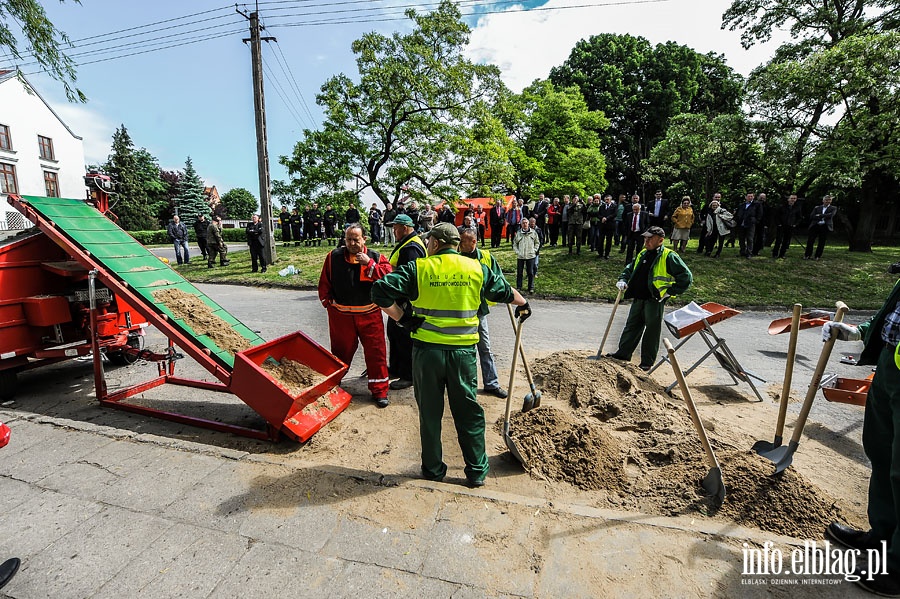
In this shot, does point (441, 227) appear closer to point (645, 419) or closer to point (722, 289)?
point (645, 419)

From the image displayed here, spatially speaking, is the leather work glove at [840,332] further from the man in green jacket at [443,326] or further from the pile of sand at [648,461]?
the man in green jacket at [443,326]

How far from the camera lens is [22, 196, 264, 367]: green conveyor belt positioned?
4.88 meters

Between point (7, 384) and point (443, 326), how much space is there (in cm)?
596

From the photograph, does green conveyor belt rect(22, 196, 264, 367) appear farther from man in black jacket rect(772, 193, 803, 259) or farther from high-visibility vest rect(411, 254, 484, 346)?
man in black jacket rect(772, 193, 803, 259)

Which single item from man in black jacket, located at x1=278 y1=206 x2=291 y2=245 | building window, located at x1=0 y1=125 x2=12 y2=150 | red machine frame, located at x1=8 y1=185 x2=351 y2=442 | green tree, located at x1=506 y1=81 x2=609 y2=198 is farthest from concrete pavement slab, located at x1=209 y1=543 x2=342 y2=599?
building window, located at x1=0 y1=125 x2=12 y2=150

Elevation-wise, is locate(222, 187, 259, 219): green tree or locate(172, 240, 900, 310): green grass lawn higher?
locate(222, 187, 259, 219): green tree

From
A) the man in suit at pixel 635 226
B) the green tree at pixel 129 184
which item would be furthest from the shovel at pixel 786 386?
the green tree at pixel 129 184

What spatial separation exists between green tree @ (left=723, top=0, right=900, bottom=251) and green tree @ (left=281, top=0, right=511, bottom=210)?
10.2m

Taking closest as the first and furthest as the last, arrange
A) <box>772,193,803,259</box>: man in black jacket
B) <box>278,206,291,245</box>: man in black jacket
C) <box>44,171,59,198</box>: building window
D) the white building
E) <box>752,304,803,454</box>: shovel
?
<box>752,304,803,454</box>: shovel, <box>772,193,803,259</box>: man in black jacket, <box>278,206,291,245</box>: man in black jacket, the white building, <box>44,171,59,198</box>: building window

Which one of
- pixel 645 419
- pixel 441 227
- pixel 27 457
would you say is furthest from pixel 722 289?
pixel 27 457

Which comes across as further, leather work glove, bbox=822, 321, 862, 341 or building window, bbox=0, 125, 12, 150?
building window, bbox=0, 125, 12, 150

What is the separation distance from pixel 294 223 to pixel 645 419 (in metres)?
21.8

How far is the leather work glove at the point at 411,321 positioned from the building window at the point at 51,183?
4792 centimetres

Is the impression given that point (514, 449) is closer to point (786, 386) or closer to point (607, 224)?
point (786, 386)
